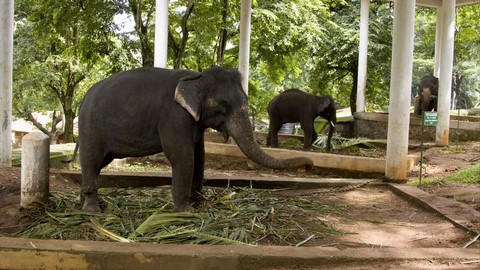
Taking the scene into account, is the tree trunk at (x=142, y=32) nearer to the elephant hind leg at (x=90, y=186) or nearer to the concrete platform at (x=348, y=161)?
the concrete platform at (x=348, y=161)

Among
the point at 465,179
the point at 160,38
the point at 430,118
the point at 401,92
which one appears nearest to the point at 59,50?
the point at 160,38

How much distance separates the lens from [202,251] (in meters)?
4.11

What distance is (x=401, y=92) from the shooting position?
28.6ft

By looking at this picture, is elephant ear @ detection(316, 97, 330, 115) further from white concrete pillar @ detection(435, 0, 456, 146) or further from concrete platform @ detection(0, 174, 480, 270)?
concrete platform @ detection(0, 174, 480, 270)

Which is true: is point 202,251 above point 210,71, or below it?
below

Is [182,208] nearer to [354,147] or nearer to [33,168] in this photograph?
[33,168]

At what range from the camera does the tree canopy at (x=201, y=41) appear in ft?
52.8

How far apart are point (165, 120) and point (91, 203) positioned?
55.1 inches

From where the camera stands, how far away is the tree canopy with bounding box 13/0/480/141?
52.8 ft

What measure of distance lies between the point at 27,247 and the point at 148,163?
329 inches

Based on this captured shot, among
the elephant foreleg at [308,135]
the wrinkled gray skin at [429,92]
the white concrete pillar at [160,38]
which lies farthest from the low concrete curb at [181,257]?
the wrinkled gray skin at [429,92]

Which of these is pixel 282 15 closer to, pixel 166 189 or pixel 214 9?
pixel 214 9

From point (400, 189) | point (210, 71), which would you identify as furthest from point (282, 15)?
point (210, 71)

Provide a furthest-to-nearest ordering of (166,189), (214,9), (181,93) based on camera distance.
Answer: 1. (214,9)
2. (166,189)
3. (181,93)
